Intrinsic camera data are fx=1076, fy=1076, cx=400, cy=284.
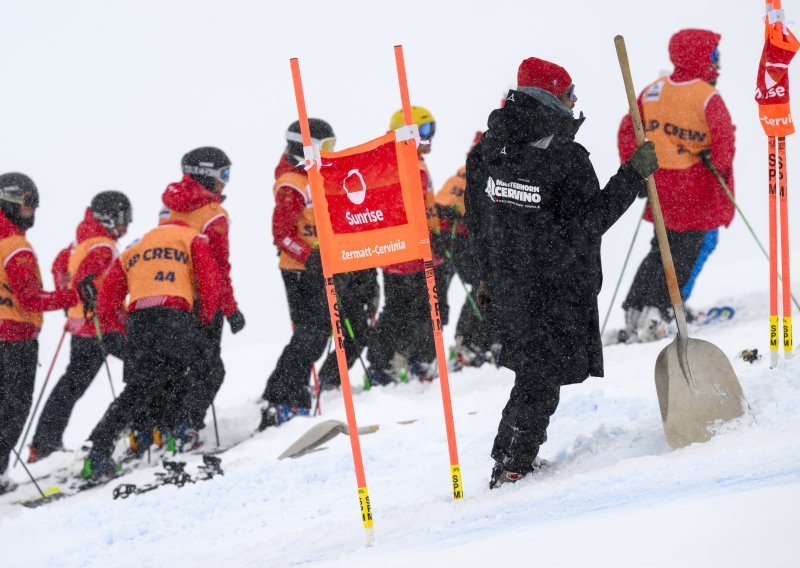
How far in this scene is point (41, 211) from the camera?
21.8 m

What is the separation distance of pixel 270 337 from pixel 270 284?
210 cm

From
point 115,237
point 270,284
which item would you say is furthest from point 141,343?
point 270,284

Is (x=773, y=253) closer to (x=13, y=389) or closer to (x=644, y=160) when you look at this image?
(x=644, y=160)

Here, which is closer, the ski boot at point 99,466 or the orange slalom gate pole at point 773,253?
the orange slalom gate pole at point 773,253

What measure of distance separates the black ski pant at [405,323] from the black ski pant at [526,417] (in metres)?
3.53

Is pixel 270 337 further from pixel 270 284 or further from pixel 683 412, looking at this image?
pixel 683 412

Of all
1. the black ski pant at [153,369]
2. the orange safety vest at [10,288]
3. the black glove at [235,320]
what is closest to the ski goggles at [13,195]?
the orange safety vest at [10,288]

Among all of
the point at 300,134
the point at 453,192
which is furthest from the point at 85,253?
the point at 453,192

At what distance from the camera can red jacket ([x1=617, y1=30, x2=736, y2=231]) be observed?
24.2ft

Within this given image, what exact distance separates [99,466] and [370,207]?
3.40 meters

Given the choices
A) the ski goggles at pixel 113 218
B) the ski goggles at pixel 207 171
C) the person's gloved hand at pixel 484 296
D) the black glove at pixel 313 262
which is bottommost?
the person's gloved hand at pixel 484 296

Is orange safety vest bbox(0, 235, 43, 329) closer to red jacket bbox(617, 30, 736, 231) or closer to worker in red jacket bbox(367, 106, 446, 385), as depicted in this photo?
worker in red jacket bbox(367, 106, 446, 385)

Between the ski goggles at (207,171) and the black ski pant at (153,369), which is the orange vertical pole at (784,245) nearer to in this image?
the black ski pant at (153,369)

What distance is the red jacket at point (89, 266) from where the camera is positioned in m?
7.84
